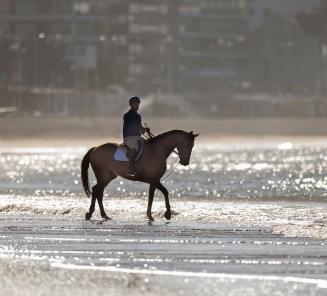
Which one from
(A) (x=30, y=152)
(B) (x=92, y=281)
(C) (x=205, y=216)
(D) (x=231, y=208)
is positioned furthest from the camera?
(A) (x=30, y=152)

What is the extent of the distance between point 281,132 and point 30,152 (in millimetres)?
44054

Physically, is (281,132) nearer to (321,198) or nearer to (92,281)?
(321,198)

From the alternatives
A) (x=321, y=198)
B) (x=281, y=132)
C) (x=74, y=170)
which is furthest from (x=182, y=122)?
(x=321, y=198)

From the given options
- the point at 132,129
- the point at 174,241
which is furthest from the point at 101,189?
the point at 174,241

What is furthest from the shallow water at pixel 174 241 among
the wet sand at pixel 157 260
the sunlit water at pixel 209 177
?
the sunlit water at pixel 209 177

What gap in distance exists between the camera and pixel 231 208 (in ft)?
98.6

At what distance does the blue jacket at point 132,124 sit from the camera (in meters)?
25.6

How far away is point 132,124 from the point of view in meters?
25.6

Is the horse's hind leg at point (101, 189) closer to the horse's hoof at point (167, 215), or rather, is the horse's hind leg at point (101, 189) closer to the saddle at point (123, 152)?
the saddle at point (123, 152)

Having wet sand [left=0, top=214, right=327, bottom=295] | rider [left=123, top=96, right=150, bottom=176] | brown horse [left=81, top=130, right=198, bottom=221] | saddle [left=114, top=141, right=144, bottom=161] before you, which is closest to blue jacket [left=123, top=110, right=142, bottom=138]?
rider [left=123, top=96, right=150, bottom=176]

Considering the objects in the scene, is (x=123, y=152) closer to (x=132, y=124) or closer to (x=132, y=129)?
(x=132, y=129)

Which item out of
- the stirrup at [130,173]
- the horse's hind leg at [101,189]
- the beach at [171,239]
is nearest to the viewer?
the beach at [171,239]

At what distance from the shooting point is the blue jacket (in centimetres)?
2555

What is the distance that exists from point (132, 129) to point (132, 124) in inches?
4.8
